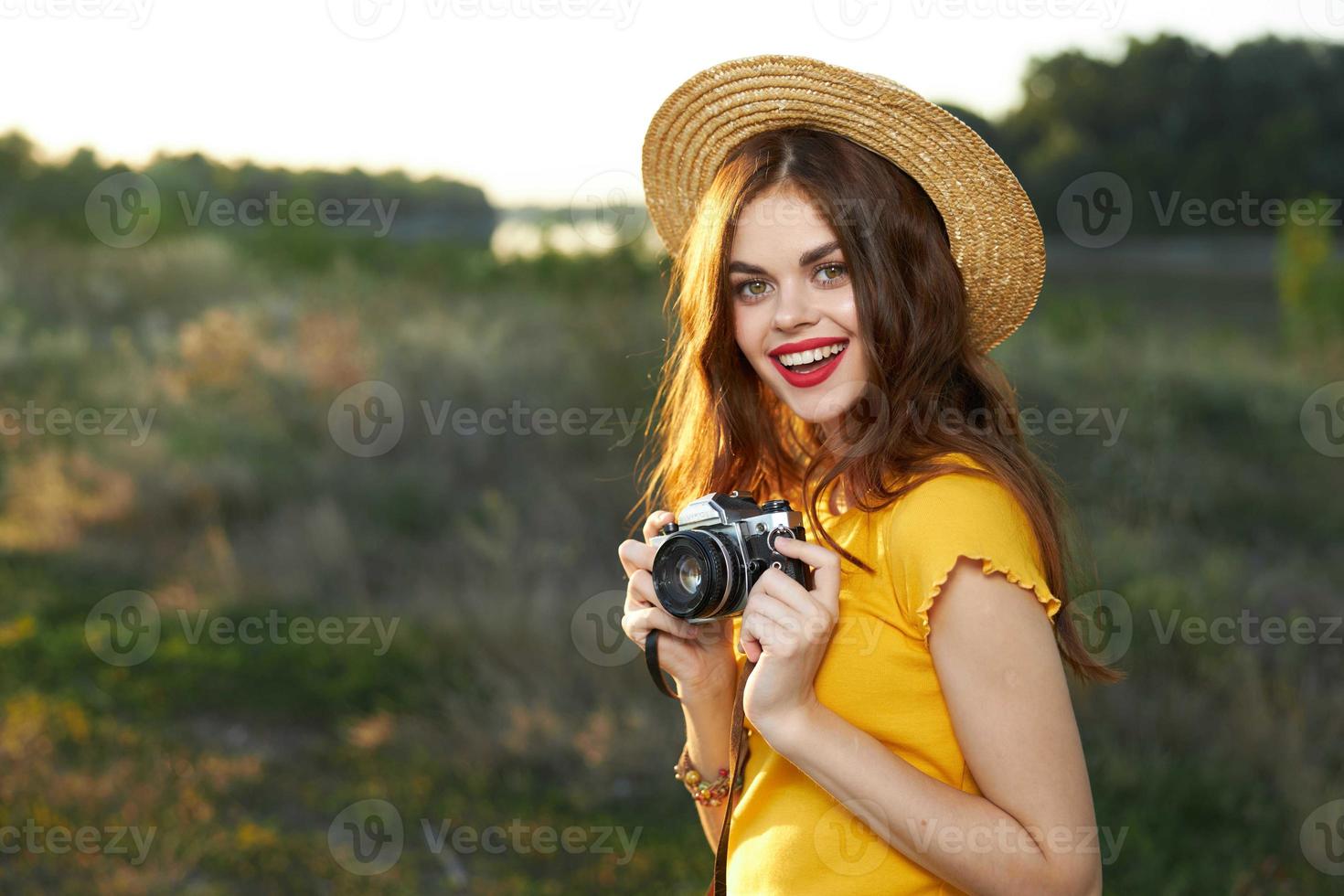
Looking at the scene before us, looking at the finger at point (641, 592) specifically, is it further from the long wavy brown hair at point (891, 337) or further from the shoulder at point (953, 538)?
the shoulder at point (953, 538)

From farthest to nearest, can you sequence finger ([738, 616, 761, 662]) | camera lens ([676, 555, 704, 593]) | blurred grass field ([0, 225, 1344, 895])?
1. blurred grass field ([0, 225, 1344, 895])
2. camera lens ([676, 555, 704, 593])
3. finger ([738, 616, 761, 662])

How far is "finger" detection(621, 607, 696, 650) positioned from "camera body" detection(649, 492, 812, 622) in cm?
11

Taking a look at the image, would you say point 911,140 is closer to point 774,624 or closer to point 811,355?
point 811,355

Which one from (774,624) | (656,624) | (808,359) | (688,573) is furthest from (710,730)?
(808,359)

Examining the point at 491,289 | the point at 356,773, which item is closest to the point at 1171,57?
the point at 491,289

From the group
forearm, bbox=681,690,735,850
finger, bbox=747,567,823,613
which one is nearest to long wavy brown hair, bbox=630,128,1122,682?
finger, bbox=747,567,823,613

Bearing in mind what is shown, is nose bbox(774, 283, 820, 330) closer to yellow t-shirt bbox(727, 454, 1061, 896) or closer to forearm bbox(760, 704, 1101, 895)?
yellow t-shirt bbox(727, 454, 1061, 896)

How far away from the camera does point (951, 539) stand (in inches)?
55.1

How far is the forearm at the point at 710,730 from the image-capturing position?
183cm

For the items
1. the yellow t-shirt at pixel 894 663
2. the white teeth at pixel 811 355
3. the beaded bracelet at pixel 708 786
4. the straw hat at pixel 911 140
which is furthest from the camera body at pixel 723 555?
the straw hat at pixel 911 140

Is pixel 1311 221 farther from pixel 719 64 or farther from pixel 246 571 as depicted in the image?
pixel 719 64

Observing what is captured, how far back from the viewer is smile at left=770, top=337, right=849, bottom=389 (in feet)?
5.47

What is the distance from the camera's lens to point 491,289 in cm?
1135

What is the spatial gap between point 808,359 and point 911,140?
0.35m
